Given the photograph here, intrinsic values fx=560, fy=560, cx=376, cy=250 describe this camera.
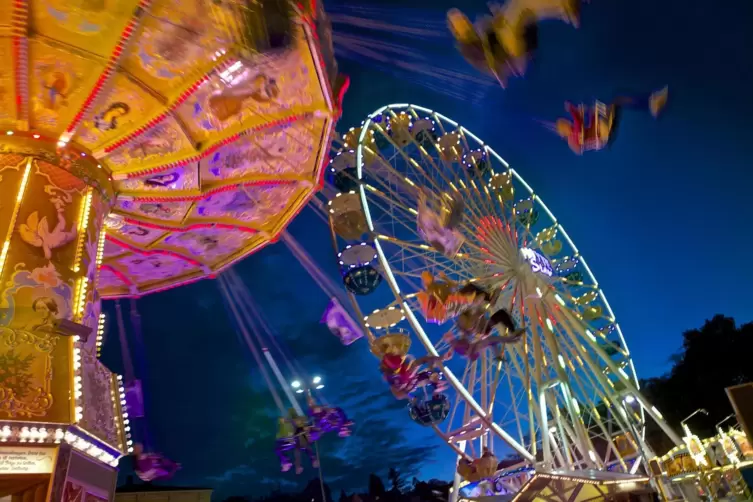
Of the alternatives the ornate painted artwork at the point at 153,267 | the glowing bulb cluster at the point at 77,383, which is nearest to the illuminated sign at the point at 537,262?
the ornate painted artwork at the point at 153,267

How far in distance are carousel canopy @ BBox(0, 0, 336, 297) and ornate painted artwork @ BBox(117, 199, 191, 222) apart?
3 cm

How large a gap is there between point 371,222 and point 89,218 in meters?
7.29

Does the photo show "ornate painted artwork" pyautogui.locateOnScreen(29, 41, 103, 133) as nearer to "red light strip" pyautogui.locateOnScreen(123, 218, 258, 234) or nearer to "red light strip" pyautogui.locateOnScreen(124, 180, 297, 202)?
"red light strip" pyautogui.locateOnScreen(124, 180, 297, 202)

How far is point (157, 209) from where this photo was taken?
29.8ft

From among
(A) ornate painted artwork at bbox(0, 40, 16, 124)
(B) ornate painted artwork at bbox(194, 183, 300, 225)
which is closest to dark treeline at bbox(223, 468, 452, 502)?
(B) ornate painted artwork at bbox(194, 183, 300, 225)

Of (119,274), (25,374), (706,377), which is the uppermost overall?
(119,274)

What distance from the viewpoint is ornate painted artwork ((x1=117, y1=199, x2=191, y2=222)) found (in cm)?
884

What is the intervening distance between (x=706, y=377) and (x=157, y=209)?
2440cm

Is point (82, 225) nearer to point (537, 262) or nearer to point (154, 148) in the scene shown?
point (154, 148)

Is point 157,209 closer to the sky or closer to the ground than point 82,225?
closer to the sky

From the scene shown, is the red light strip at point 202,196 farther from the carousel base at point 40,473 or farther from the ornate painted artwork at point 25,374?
the carousel base at point 40,473

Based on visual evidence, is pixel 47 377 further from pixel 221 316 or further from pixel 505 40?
pixel 221 316

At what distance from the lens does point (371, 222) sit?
44.1 feet

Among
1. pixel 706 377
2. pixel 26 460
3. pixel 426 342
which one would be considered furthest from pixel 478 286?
pixel 706 377
